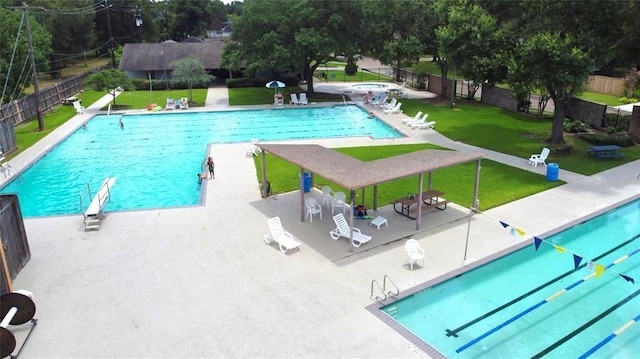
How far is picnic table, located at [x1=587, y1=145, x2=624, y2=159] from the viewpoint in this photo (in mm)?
23406

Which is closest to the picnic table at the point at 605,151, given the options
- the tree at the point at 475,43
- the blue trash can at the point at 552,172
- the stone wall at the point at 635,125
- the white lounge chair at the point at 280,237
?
the stone wall at the point at 635,125

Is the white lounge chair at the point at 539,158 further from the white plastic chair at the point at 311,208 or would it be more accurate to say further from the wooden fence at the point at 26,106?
the wooden fence at the point at 26,106

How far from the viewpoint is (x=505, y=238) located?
49.2 feet

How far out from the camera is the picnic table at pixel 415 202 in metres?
16.5

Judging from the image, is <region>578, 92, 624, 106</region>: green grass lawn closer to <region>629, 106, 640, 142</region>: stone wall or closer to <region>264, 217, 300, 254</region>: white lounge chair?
<region>629, 106, 640, 142</region>: stone wall

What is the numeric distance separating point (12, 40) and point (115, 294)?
30.2 metres

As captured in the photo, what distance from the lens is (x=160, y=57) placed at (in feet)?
163

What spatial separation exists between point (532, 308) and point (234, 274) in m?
7.55

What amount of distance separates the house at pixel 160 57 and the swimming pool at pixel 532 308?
42.4 meters

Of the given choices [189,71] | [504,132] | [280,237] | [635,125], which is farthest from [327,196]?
[189,71]

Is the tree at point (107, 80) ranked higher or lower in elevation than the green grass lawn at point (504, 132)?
higher

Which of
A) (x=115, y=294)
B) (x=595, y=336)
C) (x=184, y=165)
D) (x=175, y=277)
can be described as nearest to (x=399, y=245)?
(x=595, y=336)

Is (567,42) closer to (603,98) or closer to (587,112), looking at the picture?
(587,112)

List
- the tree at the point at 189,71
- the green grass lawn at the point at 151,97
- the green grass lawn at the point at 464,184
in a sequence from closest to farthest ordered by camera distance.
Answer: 1. the green grass lawn at the point at 464,184
2. the green grass lawn at the point at 151,97
3. the tree at the point at 189,71
